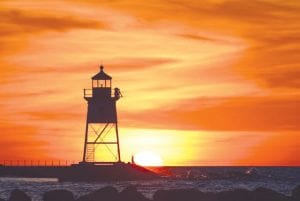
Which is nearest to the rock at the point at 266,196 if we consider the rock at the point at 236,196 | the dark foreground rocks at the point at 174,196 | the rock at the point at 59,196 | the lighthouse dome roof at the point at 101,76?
the dark foreground rocks at the point at 174,196

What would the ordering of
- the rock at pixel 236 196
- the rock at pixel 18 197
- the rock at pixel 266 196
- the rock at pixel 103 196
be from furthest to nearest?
the rock at pixel 18 197, the rock at pixel 266 196, the rock at pixel 103 196, the rock at pixel 236 196

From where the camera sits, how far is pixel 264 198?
4744 cm

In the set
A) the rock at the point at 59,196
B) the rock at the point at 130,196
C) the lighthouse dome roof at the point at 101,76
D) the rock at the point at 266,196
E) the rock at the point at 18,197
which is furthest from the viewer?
the lighthouse dome roof at the point at 101,76

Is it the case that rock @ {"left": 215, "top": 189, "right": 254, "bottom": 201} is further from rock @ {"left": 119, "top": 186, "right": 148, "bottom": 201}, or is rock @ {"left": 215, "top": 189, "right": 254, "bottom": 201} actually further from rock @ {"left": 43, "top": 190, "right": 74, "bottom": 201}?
rock @ {"left": 43, "top": 190, "right": 74, "bottom": 201}

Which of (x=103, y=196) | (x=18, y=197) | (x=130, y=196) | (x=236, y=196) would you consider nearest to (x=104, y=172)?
(x=18, y=197)

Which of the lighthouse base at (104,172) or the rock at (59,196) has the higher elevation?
the lighthouse base at (104,172)

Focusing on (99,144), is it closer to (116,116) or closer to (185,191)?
(116,116)

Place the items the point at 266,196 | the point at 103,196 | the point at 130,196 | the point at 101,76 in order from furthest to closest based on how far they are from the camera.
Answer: the point at 101,76 < the point at 266,196 < the point at 130,196 < the point at 103,196

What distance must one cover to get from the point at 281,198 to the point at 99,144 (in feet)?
148

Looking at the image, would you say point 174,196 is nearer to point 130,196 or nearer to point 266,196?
point 130,196

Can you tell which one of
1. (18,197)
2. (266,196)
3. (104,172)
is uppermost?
(104,172)

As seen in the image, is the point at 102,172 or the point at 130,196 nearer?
the point at 130,196

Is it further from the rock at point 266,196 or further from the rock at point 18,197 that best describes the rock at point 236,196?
the rock at point 18,197

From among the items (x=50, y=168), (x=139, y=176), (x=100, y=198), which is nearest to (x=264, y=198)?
(x=100, y=198)
